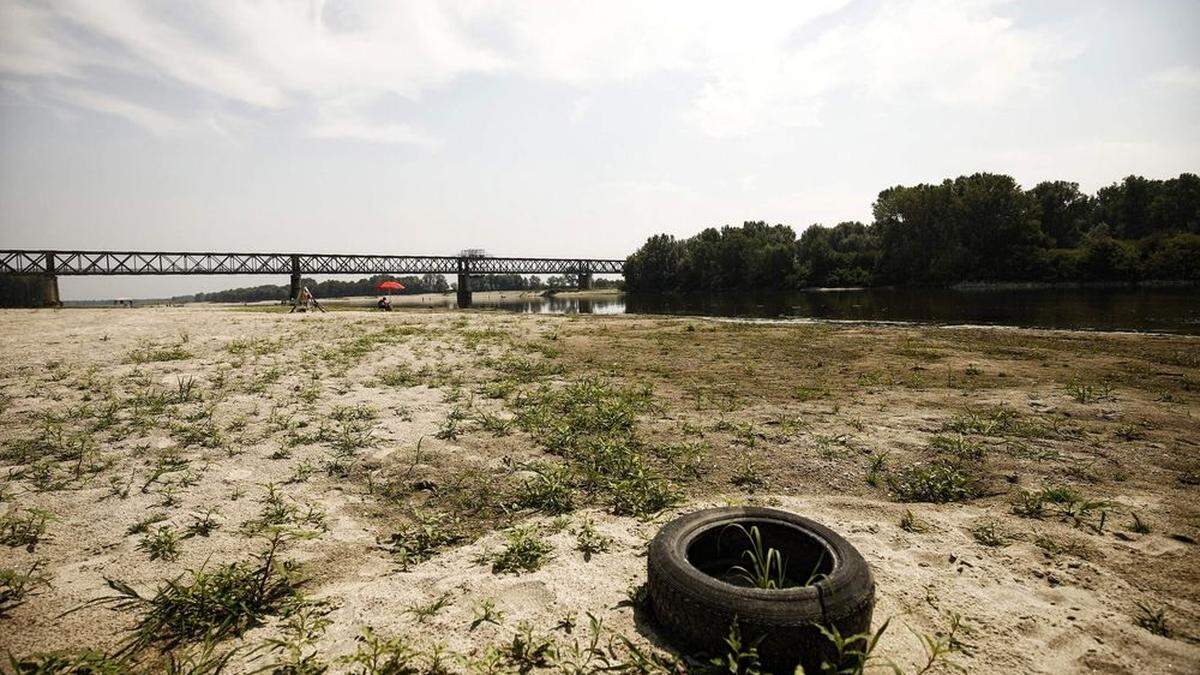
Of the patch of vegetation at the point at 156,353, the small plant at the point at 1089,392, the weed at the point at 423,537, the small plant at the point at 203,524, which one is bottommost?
the weed at the point at 423,537

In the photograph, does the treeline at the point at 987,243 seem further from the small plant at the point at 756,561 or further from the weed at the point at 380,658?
the weed at the point at 380,658

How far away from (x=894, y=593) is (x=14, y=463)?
350 inches

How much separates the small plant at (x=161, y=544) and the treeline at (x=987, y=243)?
89254 millimetres

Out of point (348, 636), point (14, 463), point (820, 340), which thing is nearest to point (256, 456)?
point (14, 463)

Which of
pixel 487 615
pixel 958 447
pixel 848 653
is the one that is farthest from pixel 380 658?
pixel 958 447

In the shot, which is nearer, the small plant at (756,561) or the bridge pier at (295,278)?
the small plant at (756,561)

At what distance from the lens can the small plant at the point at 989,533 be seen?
13.1ft

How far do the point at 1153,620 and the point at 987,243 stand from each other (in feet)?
313

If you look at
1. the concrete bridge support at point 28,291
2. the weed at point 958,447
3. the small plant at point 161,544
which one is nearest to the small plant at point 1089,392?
the weed at point 958,447

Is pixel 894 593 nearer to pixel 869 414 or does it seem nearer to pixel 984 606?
pixel 984 606

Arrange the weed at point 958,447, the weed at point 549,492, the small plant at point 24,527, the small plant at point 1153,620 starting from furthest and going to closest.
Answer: the weed at point 958,447, the weed at point 549,492, the small plant at point 24,527, the small plant at point 1153,620

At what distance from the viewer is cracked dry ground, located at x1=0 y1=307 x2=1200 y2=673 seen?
303 cm

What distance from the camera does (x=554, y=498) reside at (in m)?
4.88

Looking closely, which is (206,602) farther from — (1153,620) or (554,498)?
(1153,620)
